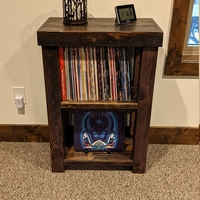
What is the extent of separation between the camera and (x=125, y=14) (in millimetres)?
1210

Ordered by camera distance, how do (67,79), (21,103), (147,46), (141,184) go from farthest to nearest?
(21,103), (141,184), (67,79), (147,46)

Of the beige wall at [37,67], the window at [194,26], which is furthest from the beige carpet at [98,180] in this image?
the window at [194,26]

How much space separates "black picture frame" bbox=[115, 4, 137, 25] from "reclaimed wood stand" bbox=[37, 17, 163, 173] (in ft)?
0.10

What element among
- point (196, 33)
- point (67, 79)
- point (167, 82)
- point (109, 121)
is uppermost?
point (196, 33)

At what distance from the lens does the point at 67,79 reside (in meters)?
1.21

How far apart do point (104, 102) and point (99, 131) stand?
242mm

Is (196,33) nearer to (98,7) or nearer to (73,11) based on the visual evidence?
(98,7)

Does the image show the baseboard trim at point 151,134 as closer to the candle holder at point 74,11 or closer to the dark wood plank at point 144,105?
the dark wood plank at point 144,105

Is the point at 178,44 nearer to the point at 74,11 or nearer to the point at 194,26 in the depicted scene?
the point at 194,26

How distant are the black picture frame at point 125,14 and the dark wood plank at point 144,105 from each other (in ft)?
0.61

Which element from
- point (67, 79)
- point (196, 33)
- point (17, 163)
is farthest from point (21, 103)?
point (196, 33)

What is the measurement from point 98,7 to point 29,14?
1.15ft

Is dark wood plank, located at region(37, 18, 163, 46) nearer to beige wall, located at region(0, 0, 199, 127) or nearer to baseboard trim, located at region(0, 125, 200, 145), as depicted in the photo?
beige wall, located at region(0, 0, 199, 127)

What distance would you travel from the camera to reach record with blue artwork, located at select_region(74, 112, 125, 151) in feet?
4.61
